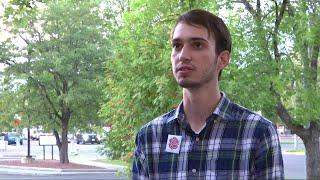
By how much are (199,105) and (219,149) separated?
0.18 metres

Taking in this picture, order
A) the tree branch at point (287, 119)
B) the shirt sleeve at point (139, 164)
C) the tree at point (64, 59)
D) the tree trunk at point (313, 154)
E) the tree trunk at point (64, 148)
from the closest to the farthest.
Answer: the shirt sleeve at point (139, 164)
the tree branch at point (287, 119)
the tree trunk at point (313, 154)
the tree at point (64, 59)
the tree trunk at point (64, 148)

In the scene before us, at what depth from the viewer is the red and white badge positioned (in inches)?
87.4

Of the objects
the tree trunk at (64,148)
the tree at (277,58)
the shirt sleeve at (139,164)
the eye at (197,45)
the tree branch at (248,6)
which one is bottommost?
the tree trunk at (64,148)

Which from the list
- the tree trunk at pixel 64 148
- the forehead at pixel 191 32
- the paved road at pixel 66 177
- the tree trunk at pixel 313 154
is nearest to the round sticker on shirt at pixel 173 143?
the forehead at pixel 191 32

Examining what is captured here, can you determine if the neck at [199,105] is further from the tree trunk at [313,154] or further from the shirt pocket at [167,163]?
the tree trunk at [313,154]

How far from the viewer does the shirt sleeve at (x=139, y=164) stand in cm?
230

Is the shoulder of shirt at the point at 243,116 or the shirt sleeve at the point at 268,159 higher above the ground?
the shoulder of shirt at the point at 243,116

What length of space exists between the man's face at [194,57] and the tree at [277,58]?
558cm

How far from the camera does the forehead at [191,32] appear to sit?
7.13ft

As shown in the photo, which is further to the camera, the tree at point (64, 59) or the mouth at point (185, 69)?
the tree at point (64, 59)

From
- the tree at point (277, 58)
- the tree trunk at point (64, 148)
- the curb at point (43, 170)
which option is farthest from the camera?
the tree trunk at point (64, 148)

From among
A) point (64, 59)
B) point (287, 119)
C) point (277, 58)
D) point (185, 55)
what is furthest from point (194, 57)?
point (64, 59)

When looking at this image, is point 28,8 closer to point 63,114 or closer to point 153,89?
point 153,89

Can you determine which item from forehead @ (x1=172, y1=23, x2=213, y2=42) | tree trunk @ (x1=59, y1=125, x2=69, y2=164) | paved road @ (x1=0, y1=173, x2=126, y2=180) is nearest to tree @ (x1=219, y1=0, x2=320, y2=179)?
forehead @ (x1=172, y1=23, x2=213, y2=42)
